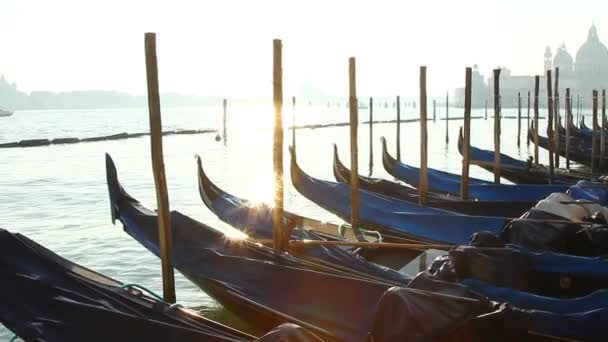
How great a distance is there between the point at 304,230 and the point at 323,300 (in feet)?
6.59

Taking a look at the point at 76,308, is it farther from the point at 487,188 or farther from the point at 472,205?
the point at 487,188

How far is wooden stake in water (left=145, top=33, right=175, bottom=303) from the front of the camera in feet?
15.5

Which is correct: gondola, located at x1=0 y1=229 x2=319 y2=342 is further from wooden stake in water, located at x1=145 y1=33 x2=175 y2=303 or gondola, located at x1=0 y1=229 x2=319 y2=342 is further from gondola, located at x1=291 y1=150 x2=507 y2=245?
gondola, located at x1=291 y1=150 x2=507 y2=245

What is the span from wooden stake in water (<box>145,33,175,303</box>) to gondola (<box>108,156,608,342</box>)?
0.31 metres

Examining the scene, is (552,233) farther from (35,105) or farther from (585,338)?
(35,105)

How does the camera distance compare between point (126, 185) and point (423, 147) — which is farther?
point (126, 185)

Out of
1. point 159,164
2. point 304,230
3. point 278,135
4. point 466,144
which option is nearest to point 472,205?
point 466,144

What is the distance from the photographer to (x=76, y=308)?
160 inches

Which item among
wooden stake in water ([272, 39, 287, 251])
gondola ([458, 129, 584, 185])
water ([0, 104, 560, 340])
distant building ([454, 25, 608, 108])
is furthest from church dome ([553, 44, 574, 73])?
wooden stake in water ([272, 39, 287, 251])

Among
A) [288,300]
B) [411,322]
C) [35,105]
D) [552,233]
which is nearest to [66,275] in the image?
[288,300]

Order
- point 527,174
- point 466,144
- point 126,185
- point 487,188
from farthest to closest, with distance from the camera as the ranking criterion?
point 126,185 < point 527,174 < point 487,188 < point 466,144

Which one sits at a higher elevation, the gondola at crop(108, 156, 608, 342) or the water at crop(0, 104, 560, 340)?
the gondola at crop(108, 156, 608, 342)

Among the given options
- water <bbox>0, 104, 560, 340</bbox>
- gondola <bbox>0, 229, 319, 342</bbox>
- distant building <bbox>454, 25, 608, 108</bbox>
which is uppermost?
distant building <bbox>454, 25, 608, 108</bbox>

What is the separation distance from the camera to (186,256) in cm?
552
